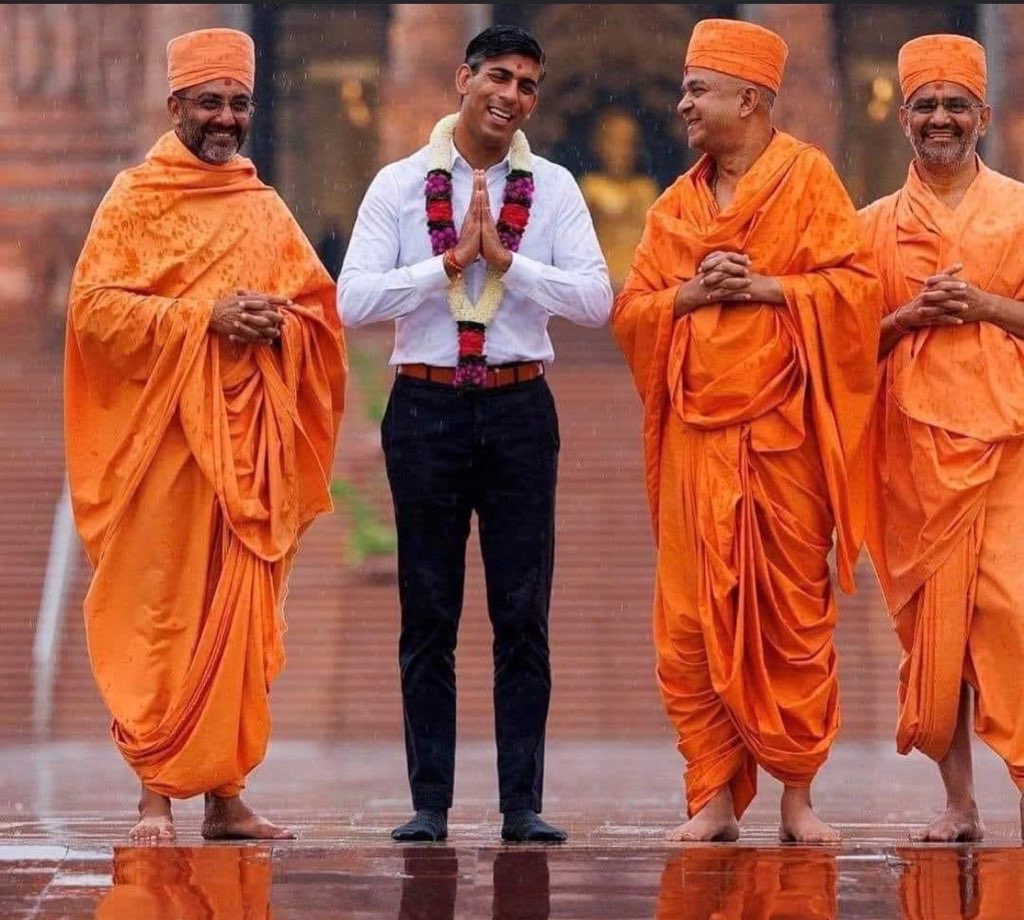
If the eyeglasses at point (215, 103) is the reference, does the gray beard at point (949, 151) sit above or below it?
below

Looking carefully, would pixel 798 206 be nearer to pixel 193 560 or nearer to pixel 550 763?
pixel 193 560

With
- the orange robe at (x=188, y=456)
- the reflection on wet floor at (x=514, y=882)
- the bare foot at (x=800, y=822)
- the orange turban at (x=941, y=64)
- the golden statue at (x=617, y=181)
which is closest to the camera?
the reflection on wet floor at (x=514, y=882)

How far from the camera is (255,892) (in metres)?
5.51

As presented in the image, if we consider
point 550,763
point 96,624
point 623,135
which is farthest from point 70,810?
point 623,135

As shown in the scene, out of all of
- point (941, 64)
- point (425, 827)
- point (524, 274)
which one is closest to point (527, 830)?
point (425, 827)

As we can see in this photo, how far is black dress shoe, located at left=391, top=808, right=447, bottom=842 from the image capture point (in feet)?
21.3

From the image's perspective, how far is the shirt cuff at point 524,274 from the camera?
6.56m

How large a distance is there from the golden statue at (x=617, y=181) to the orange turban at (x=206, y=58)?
18.9 metres

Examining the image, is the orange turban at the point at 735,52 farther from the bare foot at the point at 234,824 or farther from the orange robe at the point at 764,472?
the bare foot at the point at 234,824

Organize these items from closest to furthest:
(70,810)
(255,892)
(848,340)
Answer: (255,892) → (848,340) → (70,810)

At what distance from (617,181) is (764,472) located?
19441 mm

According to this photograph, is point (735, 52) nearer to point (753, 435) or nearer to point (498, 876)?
point (753, 435)

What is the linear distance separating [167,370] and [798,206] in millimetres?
1671

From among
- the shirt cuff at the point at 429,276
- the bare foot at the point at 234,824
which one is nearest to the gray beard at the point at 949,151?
the shirt cuff at the point at 429,276
